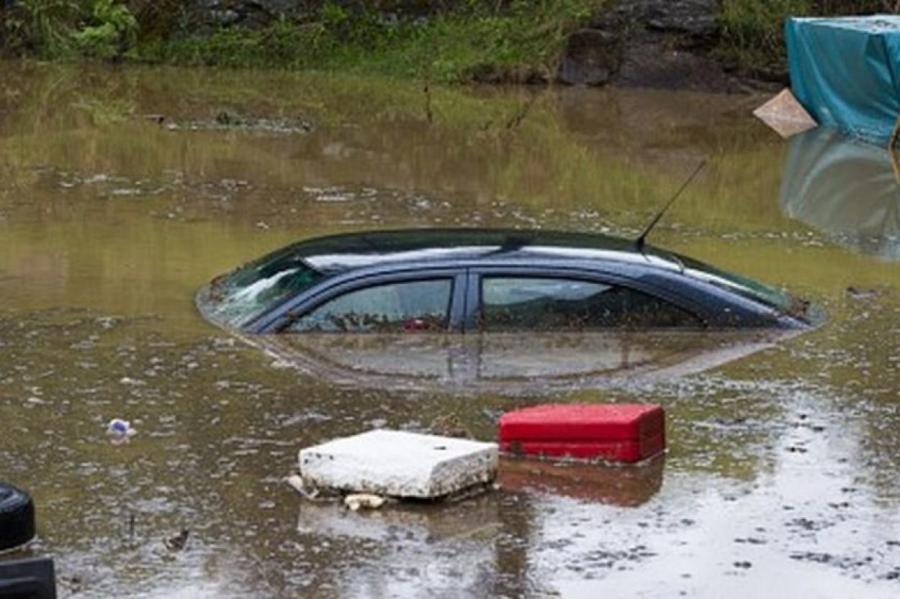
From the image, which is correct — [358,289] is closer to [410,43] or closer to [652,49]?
[652,49]

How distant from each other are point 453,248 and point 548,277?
2.03ft

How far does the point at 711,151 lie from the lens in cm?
2628

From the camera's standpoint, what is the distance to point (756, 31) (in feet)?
114

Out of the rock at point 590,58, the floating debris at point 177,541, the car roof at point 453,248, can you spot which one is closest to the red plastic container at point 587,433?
the floating debris at point 177,541

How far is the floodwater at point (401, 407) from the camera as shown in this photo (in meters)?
8.20

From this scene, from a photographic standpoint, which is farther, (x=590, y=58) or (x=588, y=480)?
(x=590, y=58)

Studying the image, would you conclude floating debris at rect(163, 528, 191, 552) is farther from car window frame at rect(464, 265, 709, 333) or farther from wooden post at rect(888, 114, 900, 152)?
wooden post at rect(888, 114, 900, 152)

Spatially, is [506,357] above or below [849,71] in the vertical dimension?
above

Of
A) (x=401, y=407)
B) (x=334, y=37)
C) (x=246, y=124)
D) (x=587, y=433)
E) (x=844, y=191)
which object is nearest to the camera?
(x=587, y=433)

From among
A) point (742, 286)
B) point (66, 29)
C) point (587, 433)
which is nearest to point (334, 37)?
point (66, 29)

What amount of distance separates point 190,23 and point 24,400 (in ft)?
93.9

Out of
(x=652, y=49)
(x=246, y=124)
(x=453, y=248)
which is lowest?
(x=246, y=124)

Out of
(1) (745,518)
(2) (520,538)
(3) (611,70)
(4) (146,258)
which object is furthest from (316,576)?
(3) (611,70)

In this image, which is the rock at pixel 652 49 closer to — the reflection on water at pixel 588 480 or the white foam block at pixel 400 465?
the reflection on water at pixel 588 480
